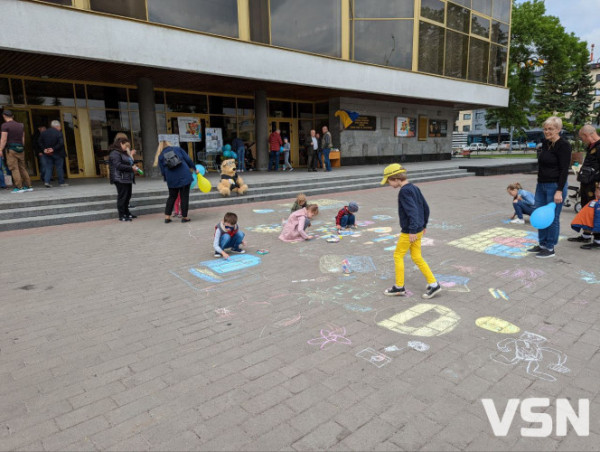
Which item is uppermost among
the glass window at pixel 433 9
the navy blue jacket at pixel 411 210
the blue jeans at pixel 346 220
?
the glass window at pixel 433 9

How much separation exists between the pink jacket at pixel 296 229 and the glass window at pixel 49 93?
12093mm

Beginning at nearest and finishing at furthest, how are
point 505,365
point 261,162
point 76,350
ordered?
1. point 505,365
2. point 76,350
3. point 261,162

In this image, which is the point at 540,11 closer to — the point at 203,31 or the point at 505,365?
the point at 203,31

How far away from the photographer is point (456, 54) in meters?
21.8

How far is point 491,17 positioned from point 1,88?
2556 cm

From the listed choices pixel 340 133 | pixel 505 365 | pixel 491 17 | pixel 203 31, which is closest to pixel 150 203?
pixel 203 31

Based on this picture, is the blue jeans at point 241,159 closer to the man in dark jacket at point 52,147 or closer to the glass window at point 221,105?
the glass window at point 221,105

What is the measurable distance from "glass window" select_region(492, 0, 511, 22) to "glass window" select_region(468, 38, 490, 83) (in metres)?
2.06

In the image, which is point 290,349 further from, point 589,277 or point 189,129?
point 189,129

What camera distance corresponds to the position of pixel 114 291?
4.61m

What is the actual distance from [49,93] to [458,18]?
20.8 metres

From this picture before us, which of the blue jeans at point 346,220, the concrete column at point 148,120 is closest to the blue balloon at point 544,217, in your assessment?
the blue jeans at point 346,220
